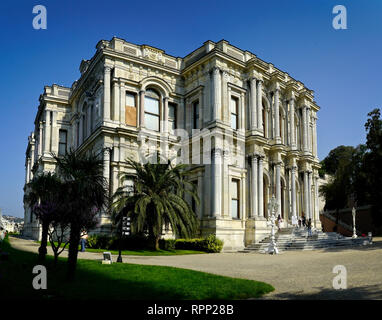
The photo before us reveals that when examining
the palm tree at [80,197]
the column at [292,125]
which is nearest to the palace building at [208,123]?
the column at [292,125]

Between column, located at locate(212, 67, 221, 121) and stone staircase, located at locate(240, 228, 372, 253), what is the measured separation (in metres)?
9.35

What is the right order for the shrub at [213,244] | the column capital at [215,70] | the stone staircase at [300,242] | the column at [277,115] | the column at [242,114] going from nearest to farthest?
the shrub at [213,244], the stone staircase at [300,242], the column capital at [215,70], the column at [242,114], the column at [277,115]

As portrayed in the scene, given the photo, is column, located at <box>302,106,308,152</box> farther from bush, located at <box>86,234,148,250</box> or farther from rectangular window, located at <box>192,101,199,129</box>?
bush, located at <box>86,234,148,250</box>

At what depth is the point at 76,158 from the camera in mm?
14258

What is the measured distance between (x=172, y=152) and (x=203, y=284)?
19.7m

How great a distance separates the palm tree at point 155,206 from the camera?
2102cm

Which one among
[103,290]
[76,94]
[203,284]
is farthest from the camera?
[76,94]

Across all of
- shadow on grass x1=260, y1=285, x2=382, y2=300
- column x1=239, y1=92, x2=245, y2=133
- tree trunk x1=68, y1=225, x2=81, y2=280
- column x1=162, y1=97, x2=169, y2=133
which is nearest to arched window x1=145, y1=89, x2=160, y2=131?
column x1=162, y1=97, x2=169, y2=133

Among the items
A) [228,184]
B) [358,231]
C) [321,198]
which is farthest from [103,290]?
[321,198]

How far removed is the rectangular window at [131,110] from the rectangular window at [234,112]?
24.3 feet

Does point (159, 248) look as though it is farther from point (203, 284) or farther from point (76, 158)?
point (203, 284)

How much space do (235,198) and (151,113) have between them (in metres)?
9.14

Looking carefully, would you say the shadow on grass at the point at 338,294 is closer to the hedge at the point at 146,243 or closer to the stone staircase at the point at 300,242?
the hedge at the point at 146,243

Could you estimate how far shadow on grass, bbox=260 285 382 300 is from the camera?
7934mm
